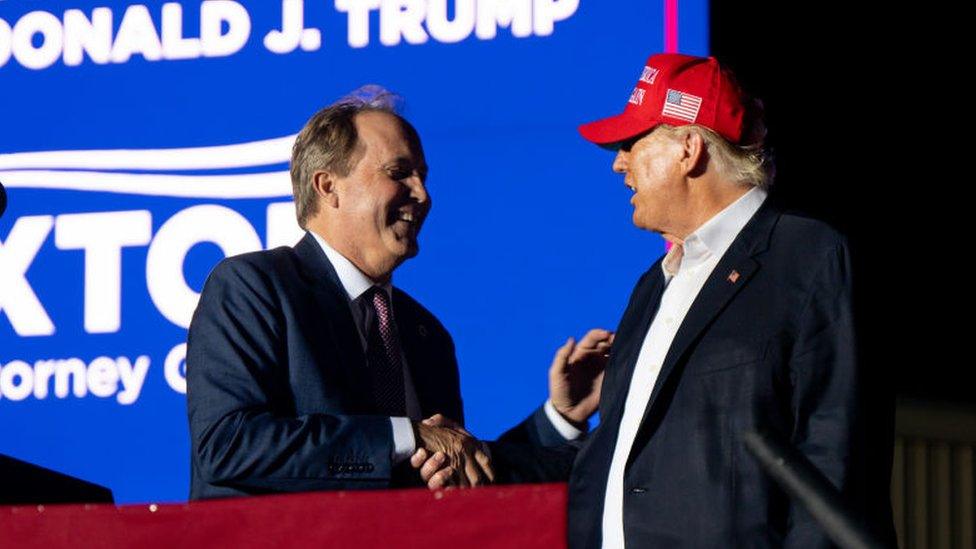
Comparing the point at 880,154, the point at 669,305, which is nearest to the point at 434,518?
the point at 669,305

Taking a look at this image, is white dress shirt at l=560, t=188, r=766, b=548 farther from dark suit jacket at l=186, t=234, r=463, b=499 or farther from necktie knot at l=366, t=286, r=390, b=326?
necktie knot at l=366, t=286, r=390, b=326

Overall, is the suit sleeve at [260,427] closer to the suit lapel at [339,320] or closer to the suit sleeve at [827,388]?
the suit lapel at [339,320]

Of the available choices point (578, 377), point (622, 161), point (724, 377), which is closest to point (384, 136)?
point (578, 377)

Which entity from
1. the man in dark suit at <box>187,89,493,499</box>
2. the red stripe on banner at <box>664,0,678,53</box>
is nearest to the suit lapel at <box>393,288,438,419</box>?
the man in dark suit at <box>187,89,493,499</box>

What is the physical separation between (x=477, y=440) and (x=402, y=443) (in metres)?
0.22

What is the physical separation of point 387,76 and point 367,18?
15 cm

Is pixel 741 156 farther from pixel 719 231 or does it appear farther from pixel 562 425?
pixel 562 425

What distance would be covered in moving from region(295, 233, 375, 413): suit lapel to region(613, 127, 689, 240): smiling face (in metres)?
0.83

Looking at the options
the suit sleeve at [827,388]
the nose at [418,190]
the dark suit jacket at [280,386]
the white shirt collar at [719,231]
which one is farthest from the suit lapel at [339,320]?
the suit sleeve at [827,388]

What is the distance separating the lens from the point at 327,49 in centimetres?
444

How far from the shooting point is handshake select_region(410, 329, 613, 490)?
3.48 meters

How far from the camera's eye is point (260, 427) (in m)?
3.38

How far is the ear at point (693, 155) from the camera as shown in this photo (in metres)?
A: 3.02

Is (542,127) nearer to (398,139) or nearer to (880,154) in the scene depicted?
(398,139)
